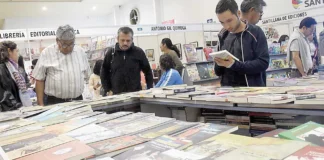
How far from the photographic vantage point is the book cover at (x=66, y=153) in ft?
3.22

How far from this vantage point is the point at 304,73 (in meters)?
3.86

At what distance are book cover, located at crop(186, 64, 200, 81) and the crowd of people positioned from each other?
1.49m

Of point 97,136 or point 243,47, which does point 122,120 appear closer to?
point 97,136

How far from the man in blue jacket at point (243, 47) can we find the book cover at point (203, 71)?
3.19 meters

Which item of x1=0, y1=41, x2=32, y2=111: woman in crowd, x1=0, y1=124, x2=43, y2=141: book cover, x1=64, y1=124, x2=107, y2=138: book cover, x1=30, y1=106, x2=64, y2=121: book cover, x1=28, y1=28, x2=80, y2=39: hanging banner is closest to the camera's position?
x1=64, y1=124, x2=107, y2=138: book cover

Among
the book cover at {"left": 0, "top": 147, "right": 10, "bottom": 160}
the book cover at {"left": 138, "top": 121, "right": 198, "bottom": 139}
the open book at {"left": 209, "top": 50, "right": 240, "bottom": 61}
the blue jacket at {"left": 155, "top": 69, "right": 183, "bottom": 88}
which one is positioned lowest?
the book cover at {"left": 0, "top": 147, "right": 10, "bottom": 160}

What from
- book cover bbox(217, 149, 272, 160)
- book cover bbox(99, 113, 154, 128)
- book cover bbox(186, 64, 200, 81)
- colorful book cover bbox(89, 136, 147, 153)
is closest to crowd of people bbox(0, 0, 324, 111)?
book cover bbox(99, 113, 154, 128)

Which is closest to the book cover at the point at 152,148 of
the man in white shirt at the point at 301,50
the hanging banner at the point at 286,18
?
the man in white shirt at the point at 301,50

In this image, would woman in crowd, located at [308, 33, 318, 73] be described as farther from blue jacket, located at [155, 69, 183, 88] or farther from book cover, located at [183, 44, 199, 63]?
blue jacket, located at [155, 69, 183, 88]

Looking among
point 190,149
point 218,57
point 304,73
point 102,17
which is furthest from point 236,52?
point 102,17

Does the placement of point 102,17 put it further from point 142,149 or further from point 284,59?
point 142,149

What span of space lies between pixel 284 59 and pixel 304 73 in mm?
2227

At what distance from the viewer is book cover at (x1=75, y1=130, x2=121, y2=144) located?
1183mm

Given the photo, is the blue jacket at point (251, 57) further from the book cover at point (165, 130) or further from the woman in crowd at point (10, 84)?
the woman in crowd at point (10, 84)
